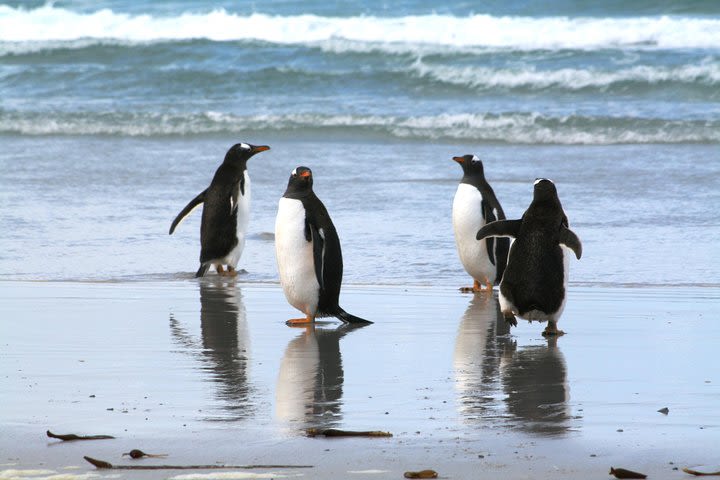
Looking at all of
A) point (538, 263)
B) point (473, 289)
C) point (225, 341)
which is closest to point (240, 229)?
point (473, 289)

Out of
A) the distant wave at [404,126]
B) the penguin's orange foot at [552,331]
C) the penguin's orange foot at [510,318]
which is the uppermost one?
the distant wave at [404,126]

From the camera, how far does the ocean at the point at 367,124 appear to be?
7852mm

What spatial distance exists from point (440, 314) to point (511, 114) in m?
9.19

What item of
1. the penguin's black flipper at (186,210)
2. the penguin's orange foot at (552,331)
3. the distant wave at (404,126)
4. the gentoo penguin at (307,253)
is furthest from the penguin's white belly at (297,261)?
the distant wave at (404,126)

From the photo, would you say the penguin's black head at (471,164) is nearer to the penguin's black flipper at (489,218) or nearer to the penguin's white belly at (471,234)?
the penguin's white belly at (471,234)

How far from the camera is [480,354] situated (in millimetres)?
4906

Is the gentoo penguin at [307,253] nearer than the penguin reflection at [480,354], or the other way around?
the penguin reflection at [480,354]

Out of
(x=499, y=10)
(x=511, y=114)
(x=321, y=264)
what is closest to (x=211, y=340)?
(x=321, y=264)

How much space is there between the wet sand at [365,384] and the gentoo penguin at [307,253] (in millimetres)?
135

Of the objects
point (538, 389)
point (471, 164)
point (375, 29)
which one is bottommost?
point (538, 389)

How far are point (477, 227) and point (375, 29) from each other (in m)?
16.8

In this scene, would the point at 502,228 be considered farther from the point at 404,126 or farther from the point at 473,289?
the point at 404,126

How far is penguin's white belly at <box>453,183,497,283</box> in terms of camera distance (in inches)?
270

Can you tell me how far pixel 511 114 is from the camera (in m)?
14.8
